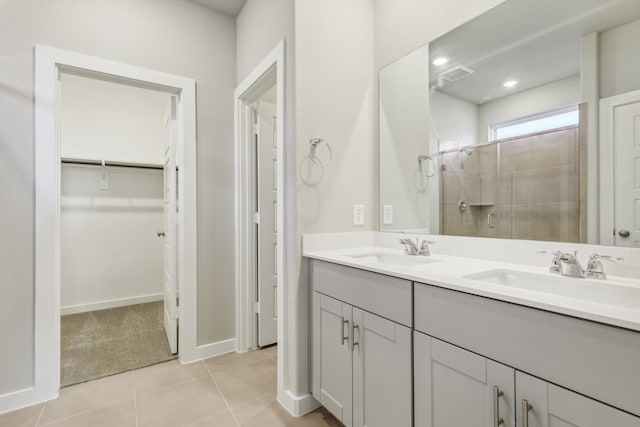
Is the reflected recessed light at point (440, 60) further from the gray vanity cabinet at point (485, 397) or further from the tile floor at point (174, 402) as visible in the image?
the tile floor at point (174, 402)

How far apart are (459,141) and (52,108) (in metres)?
2.42

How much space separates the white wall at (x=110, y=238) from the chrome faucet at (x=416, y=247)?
3.32 meters

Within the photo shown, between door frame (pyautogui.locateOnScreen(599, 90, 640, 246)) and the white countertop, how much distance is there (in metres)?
0.18

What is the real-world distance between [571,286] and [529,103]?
0.81 meters

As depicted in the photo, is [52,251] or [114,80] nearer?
[52,251]

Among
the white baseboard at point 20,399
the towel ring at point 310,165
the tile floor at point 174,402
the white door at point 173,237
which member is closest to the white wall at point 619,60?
the towel ring at point 310,165

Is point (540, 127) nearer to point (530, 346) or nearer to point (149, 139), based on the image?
point (530, 346)

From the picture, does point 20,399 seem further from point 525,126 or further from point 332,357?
point 525,126

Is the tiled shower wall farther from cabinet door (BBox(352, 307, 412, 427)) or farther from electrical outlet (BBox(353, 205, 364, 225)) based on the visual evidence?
cabinet door (BBox(352, 307, 412, 427))

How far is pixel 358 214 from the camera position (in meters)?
1.95

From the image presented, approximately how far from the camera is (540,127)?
130 centimetres

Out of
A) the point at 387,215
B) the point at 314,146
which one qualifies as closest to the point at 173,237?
the point at 314,146

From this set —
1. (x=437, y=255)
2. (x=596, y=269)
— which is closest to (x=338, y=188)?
(x=437, y=255)

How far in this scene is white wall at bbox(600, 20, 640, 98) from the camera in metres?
1.05
